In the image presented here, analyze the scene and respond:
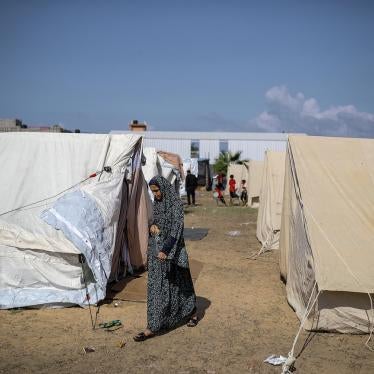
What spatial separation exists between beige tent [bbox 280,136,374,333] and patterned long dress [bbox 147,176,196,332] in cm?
151

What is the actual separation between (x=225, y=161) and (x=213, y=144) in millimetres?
4343

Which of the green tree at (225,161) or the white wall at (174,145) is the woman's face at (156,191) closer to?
the green tree at (225,161)

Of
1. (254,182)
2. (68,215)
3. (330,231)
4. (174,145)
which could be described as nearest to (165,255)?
(68,215)

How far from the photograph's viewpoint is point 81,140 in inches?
273

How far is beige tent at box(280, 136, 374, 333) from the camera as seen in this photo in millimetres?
4926

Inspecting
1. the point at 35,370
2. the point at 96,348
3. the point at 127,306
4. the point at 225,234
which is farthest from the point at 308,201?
the point at 225,234

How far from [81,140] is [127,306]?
8.60ft

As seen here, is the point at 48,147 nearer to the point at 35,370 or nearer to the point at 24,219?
the point at 24,219

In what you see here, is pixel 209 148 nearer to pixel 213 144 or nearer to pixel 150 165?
pixel 213 144

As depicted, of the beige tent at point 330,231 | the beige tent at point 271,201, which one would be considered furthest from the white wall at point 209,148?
the beige tent at point 330,231

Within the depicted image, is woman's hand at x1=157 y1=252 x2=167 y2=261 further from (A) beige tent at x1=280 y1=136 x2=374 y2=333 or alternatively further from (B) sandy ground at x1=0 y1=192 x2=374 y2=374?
(A) beige tent at x1=280 y1=136 x2=374 y2=333

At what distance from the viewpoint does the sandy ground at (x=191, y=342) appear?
420cm

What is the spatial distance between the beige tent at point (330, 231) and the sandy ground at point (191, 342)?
0.29m

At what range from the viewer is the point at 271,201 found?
10516mm
